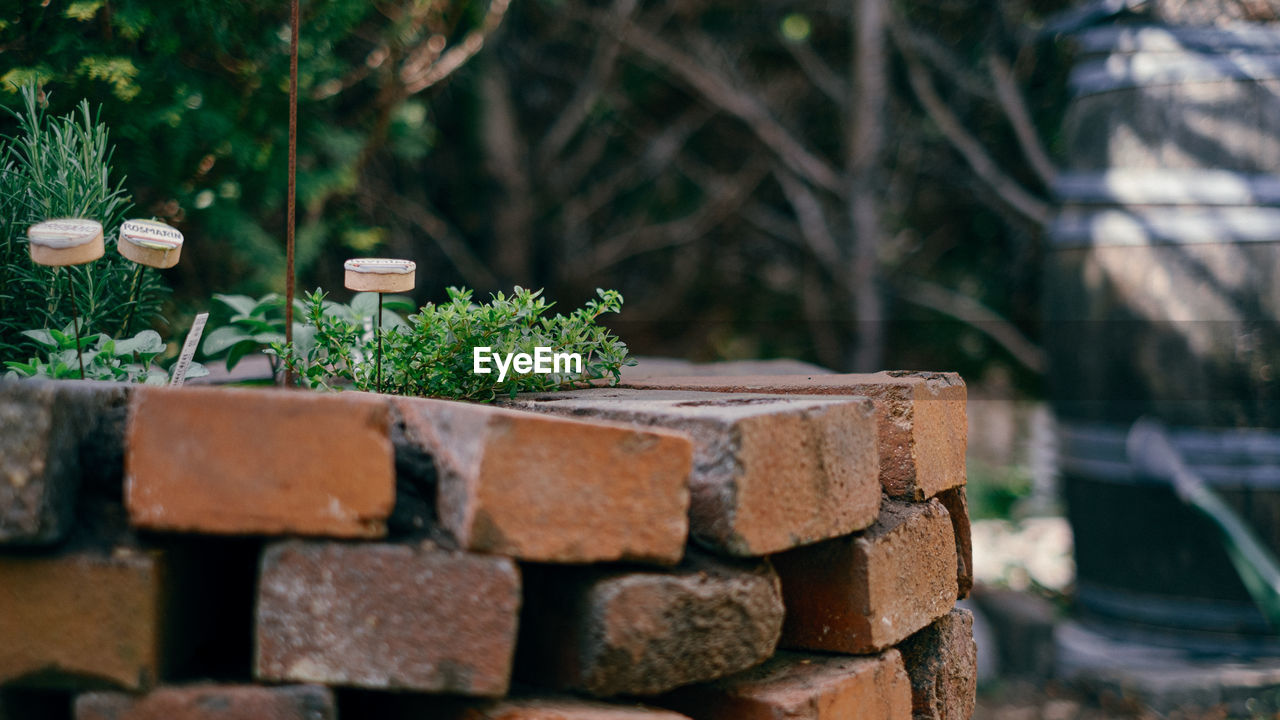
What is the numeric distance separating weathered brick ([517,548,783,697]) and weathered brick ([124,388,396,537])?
0.26 metres

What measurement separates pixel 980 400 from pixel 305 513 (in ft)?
16.8

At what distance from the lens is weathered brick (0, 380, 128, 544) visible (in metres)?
1.08

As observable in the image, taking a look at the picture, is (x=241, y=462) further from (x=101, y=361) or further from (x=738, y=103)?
(x=738, y=103)

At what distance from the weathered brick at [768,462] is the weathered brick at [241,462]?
35cm

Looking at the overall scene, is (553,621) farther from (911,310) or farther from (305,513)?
(911,310)

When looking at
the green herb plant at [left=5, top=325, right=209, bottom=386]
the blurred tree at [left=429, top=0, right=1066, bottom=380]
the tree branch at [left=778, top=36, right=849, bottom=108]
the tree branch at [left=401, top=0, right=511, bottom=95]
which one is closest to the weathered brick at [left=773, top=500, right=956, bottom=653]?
the green herb plant at [left=5, top=325, right=209, bottom=386]

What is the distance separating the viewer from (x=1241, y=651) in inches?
131

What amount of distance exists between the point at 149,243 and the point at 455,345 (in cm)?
45

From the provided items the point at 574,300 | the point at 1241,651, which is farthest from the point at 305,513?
the point at 574,300

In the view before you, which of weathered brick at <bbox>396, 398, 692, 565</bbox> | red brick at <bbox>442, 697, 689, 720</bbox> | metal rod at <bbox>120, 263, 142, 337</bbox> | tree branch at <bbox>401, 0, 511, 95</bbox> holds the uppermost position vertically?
tree branch at <bbox>401, 0, 511, 95</bbox>

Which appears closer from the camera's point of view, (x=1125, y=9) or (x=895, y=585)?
(x=895, y=585)

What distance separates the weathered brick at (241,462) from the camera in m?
1.12

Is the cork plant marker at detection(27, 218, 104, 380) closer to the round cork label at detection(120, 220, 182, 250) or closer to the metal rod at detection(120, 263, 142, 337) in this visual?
the round cork label at detection(120, 220, 182, 250)

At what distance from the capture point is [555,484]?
1158mm
